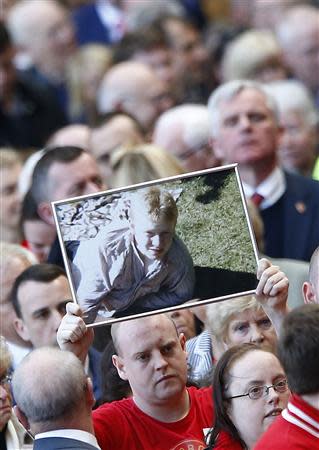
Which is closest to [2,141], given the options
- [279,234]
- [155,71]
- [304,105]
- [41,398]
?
[155,71]

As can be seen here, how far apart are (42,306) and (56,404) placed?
5.84 feet

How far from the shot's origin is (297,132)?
9555 millimetres

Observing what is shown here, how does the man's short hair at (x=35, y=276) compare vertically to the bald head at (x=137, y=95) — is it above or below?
below

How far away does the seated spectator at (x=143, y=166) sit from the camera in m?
7.97

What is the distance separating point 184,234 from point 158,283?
0.75 ft

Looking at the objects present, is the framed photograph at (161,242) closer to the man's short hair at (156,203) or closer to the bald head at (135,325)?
the man's short hair at (156,203)

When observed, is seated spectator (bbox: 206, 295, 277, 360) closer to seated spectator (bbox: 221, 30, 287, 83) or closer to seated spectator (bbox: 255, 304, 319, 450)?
seated spectator (bbox: 255, 304, 319, 450)

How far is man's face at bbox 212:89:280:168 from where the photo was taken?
8250 mm

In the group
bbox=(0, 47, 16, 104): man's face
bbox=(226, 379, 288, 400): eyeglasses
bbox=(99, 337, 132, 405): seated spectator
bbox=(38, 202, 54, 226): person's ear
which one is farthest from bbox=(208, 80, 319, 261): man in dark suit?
bbox=(0, 47, 16, 104): man's face

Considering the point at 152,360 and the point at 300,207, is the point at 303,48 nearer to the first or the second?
the point at 300,207

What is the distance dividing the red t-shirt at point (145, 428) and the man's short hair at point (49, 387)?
32cm

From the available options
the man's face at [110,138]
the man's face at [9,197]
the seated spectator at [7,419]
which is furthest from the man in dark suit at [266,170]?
the seated spectator at [7,419]

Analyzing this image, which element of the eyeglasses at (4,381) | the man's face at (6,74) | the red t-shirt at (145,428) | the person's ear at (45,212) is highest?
the man's face at (6,74)

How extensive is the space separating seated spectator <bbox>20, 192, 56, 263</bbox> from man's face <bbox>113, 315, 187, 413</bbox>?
2.22 m
